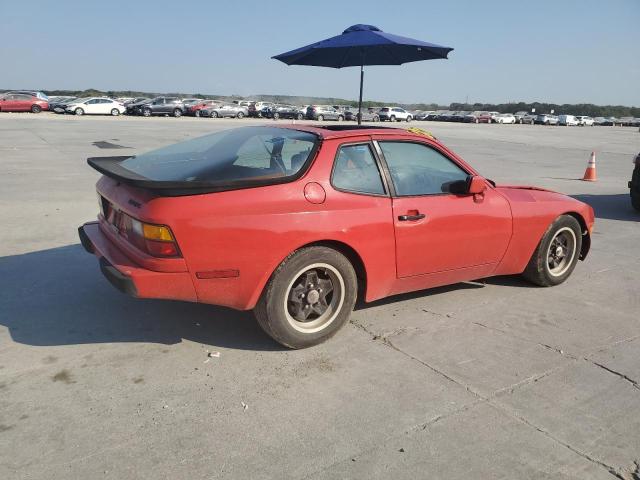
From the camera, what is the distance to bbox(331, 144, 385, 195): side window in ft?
11.5

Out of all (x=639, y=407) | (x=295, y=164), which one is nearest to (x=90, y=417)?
(x=295, y=164)

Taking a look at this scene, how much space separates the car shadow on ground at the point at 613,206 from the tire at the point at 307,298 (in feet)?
20.7

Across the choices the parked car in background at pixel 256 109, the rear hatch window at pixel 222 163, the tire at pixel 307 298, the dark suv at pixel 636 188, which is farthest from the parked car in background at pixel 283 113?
the tire at pixel 307 298

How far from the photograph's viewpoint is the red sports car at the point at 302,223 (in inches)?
120

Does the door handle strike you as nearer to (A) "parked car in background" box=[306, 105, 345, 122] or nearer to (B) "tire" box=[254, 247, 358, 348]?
(B) "tire" box=[254, 247, 358, 348]

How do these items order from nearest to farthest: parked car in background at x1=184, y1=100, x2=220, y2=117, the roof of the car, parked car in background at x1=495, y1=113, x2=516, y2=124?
1. the roof of the car
2. parked car in background at x1=184, y1=100, x2=220, y2=117
3. parked car in background at x1=495, y1=113, x2=516, y2=124

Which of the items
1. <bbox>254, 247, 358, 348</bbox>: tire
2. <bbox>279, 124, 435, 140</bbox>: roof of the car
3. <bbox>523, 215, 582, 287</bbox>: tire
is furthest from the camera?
<bbox>523, 215, 582, 287</bbox>: tire

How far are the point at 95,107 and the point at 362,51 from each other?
3960cm

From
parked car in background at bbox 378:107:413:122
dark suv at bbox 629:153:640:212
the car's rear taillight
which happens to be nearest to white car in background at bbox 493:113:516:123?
parked car in background at bbox 378:107:413:122

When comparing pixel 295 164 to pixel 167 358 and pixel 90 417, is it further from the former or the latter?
pixel 90 417

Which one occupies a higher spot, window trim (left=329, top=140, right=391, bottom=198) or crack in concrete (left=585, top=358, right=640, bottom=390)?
window trim (left=329, top=140, right=391, bottom=198)

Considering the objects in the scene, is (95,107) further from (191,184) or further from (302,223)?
(302,223)

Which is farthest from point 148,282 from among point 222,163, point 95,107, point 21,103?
point 95,107

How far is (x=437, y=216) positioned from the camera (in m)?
3.84
